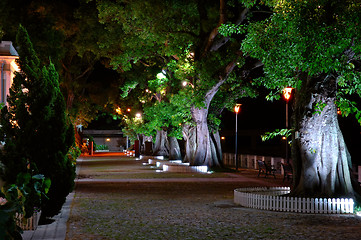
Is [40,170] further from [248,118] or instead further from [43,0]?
[248,118]

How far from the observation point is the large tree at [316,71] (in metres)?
13.0

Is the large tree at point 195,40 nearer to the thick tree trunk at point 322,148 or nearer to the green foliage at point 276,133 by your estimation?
the green foliage at point 276,133

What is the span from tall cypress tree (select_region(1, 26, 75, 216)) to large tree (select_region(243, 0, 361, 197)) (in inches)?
234

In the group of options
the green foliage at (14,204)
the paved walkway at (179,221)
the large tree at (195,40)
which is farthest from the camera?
the large tree at (195,40)

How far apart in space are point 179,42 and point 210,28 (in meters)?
2.05

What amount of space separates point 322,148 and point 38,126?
826 cm

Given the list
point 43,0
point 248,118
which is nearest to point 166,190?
point 43,0

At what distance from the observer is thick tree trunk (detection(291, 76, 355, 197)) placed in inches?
589

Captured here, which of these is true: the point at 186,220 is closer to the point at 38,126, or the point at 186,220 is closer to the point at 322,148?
the point at 38,126

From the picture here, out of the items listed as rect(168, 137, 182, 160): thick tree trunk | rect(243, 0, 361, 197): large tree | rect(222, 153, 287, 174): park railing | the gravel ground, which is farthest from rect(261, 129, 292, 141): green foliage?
rect(168, 137, 182, 160): thick tree trunk

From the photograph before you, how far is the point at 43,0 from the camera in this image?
31.8 m

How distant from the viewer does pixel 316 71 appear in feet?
43.6

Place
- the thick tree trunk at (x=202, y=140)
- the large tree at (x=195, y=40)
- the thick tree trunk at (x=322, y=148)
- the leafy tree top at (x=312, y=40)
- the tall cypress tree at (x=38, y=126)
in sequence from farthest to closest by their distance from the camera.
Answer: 1. the thick tree trunk at (x=202, y=140)
2. the large tree at (x=195, y=40)
3. the thick tree trunk at (x=322, y=148)
4. the leafy tree top at (x=312, y=40)
5. the tall cypress tree at (x=38, y=126)

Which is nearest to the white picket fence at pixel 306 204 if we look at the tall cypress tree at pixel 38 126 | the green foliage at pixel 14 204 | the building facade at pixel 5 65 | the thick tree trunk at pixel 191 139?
the tall cypress tree at pixel 38 126
